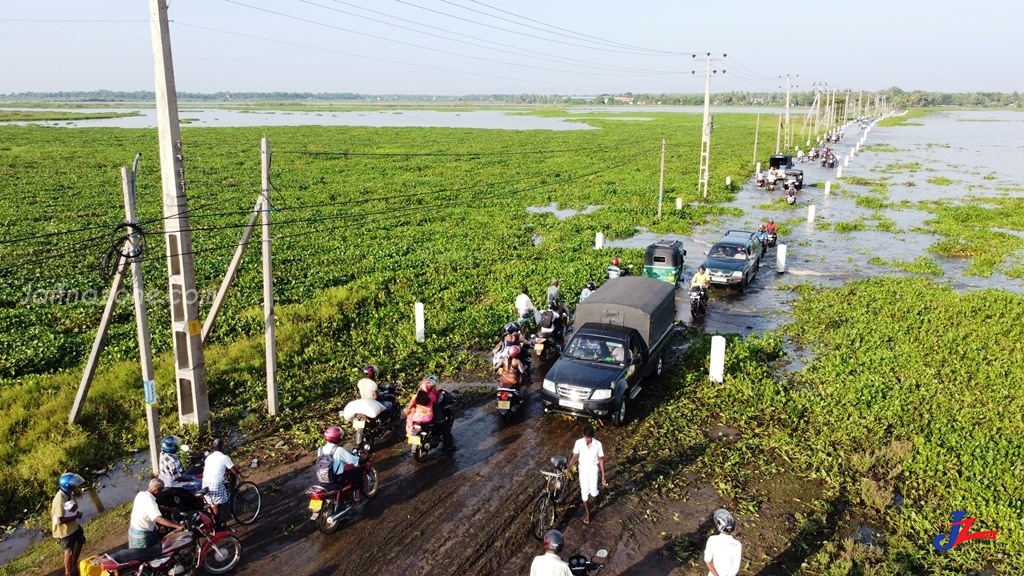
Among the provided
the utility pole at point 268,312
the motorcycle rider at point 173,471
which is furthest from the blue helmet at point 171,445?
the utility pole at point 268,312

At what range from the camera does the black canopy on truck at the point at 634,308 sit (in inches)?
557

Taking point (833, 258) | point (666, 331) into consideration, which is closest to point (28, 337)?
point (666, 331)

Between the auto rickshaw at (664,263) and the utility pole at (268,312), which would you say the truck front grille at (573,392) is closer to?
the utility pole at (268,312)

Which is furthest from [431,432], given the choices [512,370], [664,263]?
[664,263]

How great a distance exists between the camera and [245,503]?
9.64 metres

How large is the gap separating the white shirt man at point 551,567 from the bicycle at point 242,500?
187 inches

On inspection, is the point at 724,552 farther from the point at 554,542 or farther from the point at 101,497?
the point at 101,497

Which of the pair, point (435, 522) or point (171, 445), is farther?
point (435, 522)

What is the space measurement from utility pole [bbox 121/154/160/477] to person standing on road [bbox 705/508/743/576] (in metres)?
8.81

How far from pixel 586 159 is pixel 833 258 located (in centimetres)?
4057

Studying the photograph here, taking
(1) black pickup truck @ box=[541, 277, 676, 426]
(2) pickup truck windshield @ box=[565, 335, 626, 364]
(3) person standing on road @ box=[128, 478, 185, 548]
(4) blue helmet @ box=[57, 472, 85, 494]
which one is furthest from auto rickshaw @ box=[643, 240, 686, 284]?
(4) blue helmet @ box=[57, 472, 85, 494]

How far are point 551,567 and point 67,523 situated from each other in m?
6.01

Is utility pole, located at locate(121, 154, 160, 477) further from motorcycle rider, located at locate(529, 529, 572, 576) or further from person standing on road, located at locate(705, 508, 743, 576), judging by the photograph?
person standing on road, located at locate(705, 508, 743, 576)

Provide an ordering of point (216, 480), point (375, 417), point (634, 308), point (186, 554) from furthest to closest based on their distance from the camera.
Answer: point (634, 308) < point (375, 417) < point (216, 480) < point (186, 554)
